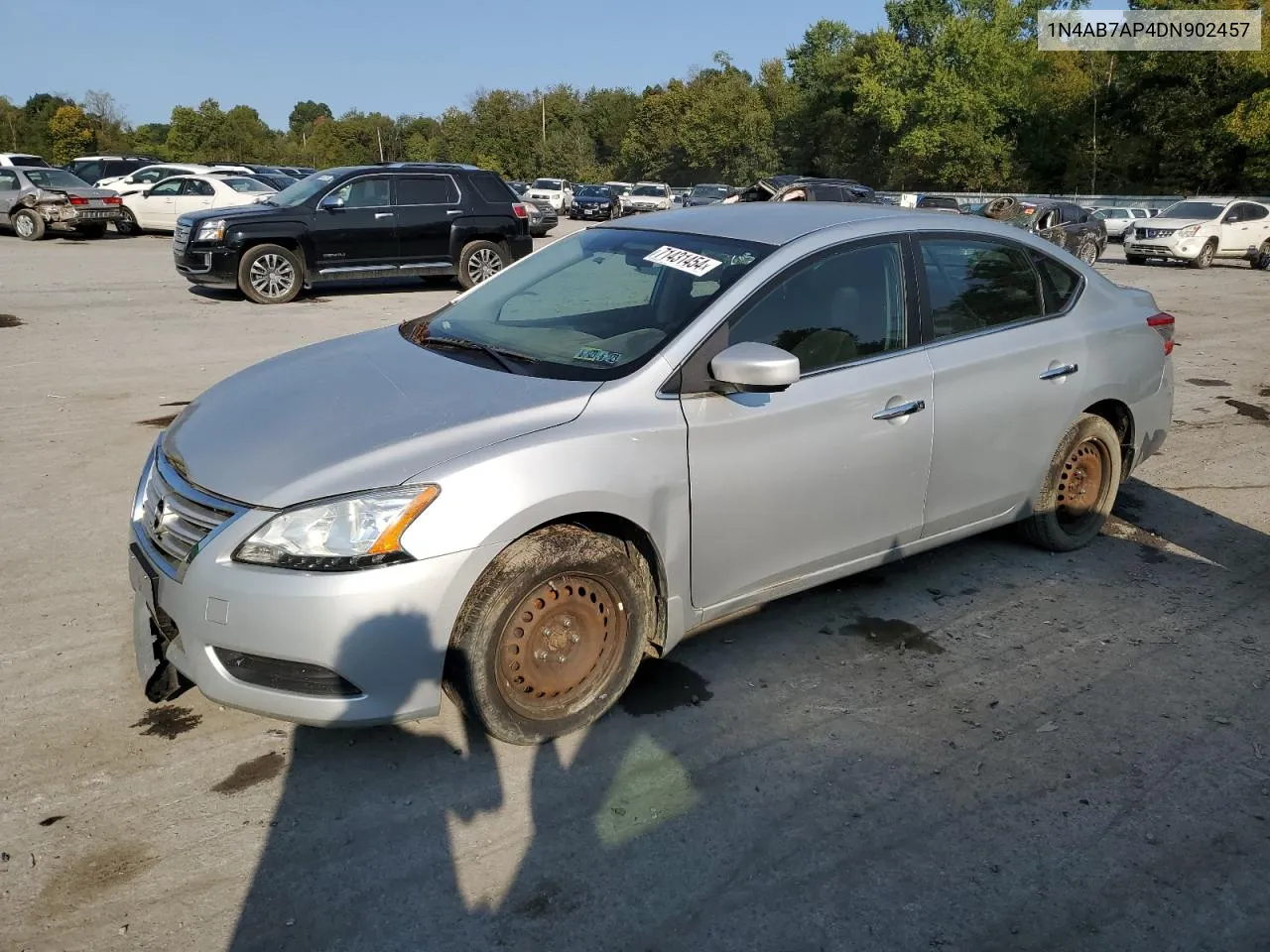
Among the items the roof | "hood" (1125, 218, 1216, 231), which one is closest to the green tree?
"hood" (1125, 218, 1216, 231)

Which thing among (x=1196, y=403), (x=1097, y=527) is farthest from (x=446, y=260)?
(x=1097, y=527)

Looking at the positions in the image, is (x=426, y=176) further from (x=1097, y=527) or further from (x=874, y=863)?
(x=874, y=863)

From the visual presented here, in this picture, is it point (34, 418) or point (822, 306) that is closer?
point (822, 306)

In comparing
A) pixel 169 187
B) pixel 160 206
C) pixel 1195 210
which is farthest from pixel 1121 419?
pixel 160 206

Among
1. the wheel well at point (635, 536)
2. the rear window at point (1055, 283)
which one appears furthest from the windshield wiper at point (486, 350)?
the rear window at point (1055, 283)

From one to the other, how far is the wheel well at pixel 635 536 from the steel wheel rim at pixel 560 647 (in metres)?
0.16

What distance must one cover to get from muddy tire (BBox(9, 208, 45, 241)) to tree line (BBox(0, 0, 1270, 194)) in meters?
44.1

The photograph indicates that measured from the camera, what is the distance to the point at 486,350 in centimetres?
392

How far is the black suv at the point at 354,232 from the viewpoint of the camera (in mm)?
13602

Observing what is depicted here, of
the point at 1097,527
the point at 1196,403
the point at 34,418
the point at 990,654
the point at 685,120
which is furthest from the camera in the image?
the point at 685,120

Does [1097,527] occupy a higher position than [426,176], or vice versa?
[426,176]

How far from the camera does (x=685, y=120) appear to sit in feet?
278

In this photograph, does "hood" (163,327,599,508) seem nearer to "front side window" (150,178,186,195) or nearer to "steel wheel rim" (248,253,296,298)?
"steel wheel rim" (248,253,296,298)

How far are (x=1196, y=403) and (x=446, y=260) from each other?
10.0 meters
